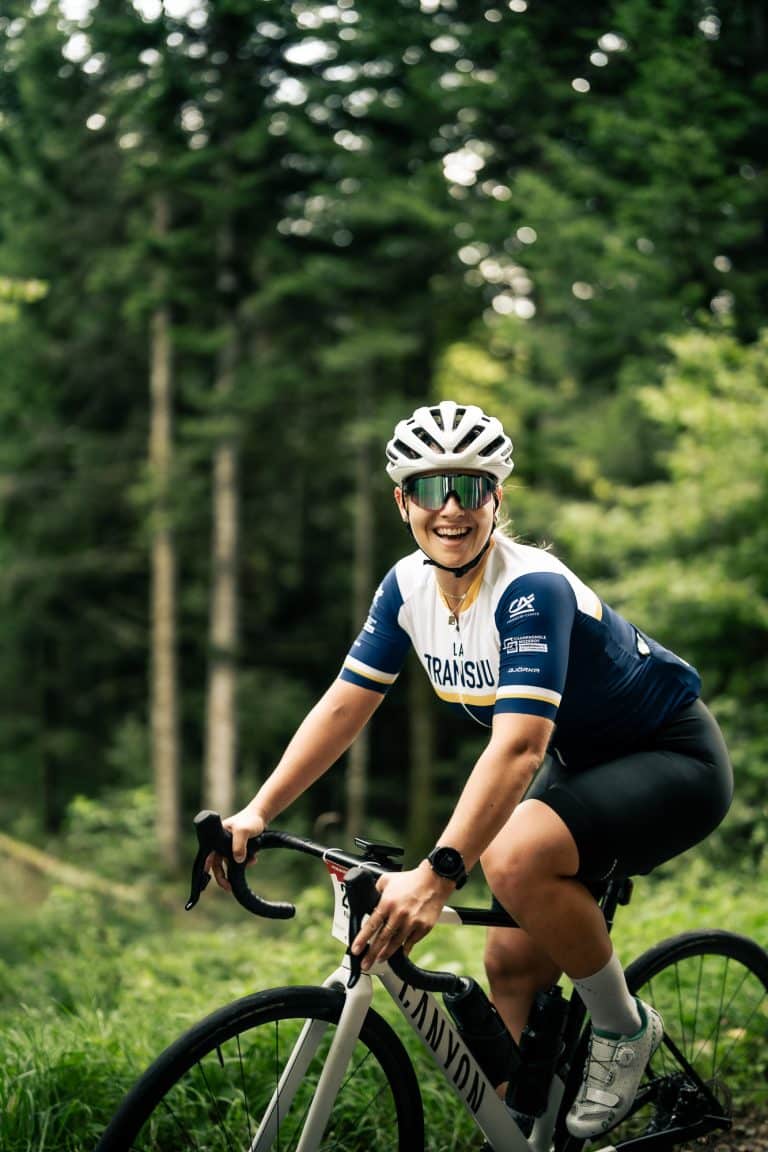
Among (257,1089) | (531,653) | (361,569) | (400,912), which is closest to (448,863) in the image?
(400,912)

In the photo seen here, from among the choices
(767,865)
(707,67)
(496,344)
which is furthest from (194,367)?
(767,865)

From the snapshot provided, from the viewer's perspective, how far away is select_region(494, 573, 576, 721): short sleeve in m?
2.57

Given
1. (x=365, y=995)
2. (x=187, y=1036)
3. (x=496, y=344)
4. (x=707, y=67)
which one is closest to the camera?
(x=187, y=1036)

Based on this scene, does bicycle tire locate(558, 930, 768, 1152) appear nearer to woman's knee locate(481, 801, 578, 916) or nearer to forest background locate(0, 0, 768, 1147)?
woman's knee locate(481, 801, 578, 916)

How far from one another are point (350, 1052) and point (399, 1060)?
24cm

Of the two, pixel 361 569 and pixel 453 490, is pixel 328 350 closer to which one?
pixel 361 569

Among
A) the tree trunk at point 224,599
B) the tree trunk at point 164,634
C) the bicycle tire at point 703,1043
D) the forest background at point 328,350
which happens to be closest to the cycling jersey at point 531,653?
the bicycle tire at point 703,1043

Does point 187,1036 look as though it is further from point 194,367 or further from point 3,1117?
point 194,367

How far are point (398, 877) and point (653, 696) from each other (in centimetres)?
97

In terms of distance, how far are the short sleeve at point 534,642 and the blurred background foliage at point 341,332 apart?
18.9ft

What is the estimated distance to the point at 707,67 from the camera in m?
11.1

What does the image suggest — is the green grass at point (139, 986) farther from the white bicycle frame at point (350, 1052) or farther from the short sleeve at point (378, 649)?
the short sleeve at point (378, 649)

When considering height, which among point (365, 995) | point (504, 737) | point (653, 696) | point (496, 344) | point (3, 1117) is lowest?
point (496, 344)

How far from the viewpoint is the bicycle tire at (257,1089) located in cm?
235
